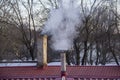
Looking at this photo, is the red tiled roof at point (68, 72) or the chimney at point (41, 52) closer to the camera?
the red tiled roof at point (68, 72)

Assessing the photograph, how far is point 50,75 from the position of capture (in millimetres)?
19641

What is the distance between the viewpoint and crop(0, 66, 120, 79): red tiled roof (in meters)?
19.4

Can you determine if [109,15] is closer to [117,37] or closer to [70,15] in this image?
[117,37]

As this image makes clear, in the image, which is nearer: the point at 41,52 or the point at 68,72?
the point at 68,72

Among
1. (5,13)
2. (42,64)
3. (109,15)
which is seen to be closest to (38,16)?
(5,13)

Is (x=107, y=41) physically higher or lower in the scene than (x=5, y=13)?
lower

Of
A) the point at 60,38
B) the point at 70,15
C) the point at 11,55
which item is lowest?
the point at 11,55

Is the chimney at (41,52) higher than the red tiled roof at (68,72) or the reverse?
higher

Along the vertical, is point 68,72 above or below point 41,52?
below

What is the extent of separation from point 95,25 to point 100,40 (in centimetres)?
375

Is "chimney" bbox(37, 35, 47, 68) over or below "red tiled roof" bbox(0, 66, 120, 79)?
over

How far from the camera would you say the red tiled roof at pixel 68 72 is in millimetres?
19391

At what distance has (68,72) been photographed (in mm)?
19797

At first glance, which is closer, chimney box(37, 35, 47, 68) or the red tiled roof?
the red tiled roof
